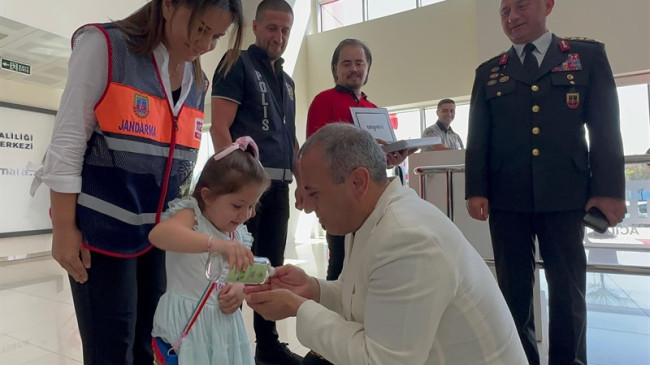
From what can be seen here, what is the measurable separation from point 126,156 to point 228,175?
11.9 inches

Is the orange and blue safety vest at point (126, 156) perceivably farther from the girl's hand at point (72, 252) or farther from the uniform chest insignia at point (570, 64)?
the uniform chest insignia at point (570, 64)

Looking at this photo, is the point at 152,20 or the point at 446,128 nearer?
the point at 152,20

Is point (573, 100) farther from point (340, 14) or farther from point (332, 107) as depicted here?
point (340, 14)

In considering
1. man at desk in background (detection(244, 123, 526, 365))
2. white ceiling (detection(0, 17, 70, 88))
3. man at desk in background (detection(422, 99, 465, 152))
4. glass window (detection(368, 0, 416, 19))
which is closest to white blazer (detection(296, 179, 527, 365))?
man at desk in background (detection(244, 123, 526, 365))

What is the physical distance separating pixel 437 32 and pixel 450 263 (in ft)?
22.9

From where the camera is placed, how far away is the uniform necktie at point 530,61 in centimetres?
165

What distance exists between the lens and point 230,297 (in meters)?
1.21

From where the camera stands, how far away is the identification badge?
5.17 feet

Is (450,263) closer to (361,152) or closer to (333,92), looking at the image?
(361,152)

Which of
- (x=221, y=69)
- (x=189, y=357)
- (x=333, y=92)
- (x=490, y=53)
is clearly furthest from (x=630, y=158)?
(x=490, y=53)

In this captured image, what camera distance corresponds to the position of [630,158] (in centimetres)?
179

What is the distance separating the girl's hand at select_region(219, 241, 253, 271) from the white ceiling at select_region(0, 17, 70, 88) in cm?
498

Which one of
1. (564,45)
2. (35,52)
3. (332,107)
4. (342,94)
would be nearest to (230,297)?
(332,107)

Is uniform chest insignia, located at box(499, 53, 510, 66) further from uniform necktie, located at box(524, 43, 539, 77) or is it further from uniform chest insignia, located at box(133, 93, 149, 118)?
uniform chest insignia, located at box(133, 93, 149, 118)
